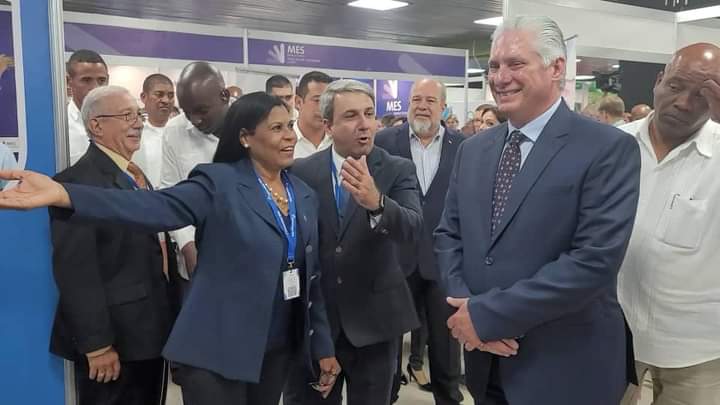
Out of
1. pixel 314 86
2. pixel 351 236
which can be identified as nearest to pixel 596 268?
pixel 351 236

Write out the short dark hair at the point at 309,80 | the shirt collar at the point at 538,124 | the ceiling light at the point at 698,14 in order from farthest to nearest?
the ceiling light at the point at 698,14 → the short dark hair at the point at 309,80 → the shirt collar at the point at 538,124

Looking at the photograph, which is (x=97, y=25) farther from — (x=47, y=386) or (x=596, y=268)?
(x=596, y=268)

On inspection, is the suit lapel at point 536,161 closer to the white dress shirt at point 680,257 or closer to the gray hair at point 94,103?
the white dress shirt at point 680,257

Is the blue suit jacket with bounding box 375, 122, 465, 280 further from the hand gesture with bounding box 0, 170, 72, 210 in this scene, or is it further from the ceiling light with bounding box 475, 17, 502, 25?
the ceiling light with bounding box 475, 17, 502, 25

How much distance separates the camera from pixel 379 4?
10.3 meters

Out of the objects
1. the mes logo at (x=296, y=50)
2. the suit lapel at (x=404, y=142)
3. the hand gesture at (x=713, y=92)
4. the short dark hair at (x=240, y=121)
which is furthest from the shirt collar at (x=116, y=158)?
the mes logo at (x=296, y=50)

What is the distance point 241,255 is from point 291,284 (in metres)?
0.20

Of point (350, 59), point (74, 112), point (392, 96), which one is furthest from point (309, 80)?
point (392, 96)

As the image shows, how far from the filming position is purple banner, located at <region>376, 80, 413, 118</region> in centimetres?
1009

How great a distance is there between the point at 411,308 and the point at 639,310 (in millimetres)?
823

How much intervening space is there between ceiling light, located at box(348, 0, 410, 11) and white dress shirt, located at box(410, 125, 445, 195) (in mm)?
7202

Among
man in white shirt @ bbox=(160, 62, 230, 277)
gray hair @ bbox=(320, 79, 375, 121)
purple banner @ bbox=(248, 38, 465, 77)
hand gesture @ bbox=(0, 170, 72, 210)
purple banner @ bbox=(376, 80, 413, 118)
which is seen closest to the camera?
hand gesture @ bbox=(0, 170, 72, 210)

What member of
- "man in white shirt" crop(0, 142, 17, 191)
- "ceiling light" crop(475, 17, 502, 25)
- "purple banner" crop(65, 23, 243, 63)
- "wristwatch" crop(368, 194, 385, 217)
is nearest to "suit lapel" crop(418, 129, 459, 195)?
"wristwatch" crop(368, 194, 385, 217)

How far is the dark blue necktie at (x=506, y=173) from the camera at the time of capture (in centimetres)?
175
